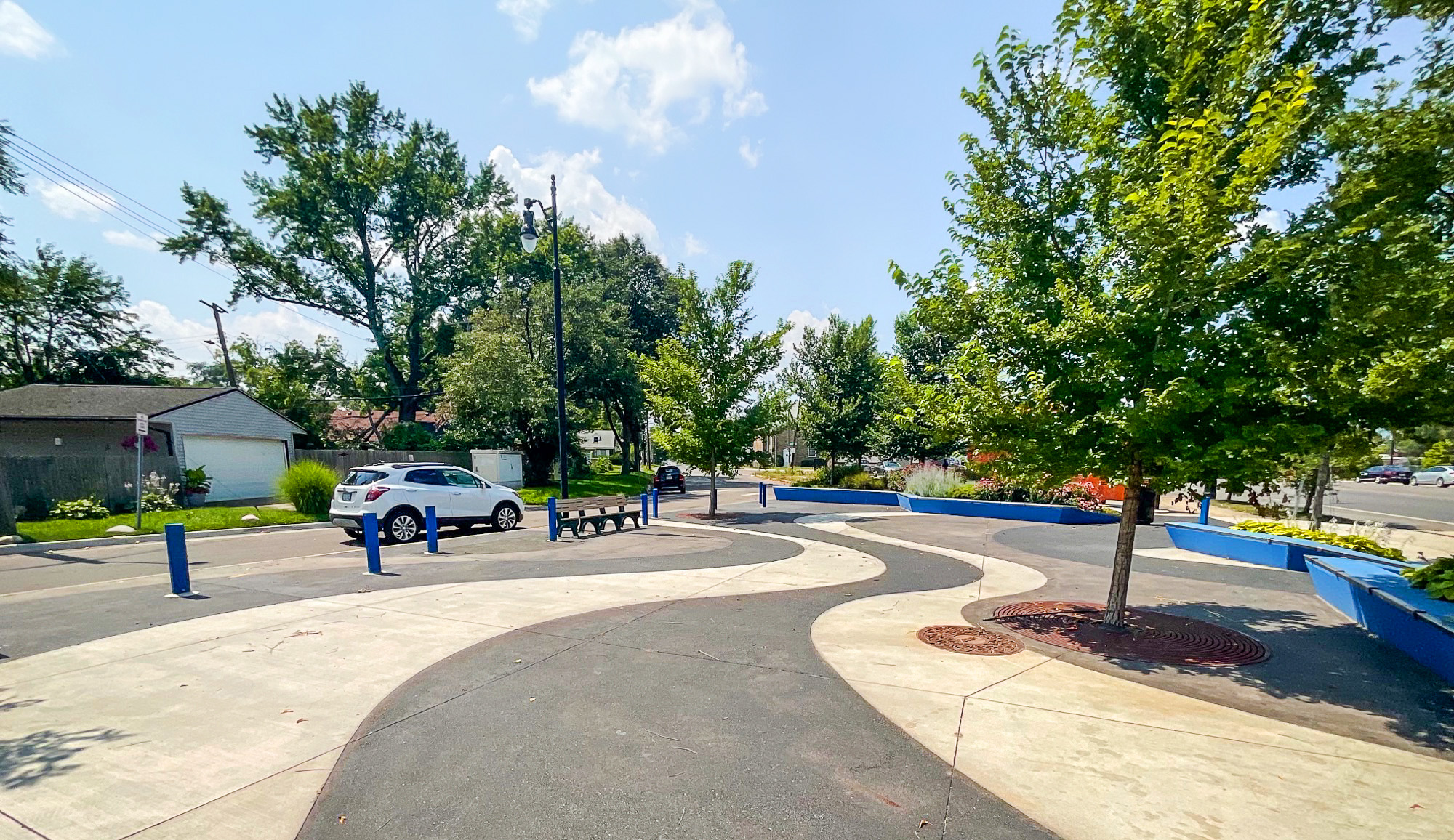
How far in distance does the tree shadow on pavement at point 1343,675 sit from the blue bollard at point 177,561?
11.0m

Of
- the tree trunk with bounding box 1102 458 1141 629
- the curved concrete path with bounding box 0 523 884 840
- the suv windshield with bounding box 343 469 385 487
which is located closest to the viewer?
the curved concrete path with bounding box 0 523 884 840

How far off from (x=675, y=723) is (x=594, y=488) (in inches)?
1136

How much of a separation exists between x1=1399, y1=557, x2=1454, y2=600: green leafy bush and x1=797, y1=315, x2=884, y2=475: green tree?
18.7 meters

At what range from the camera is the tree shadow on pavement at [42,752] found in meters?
3.63

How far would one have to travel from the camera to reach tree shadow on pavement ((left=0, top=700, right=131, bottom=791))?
3627mm

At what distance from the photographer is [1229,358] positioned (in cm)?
532

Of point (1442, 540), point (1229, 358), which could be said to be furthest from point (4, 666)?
point (1442, 540)

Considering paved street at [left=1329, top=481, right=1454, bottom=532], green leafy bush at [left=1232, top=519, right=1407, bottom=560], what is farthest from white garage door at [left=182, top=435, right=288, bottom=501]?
paved street at [left=1329, top=481, right=1454, bottom=532]

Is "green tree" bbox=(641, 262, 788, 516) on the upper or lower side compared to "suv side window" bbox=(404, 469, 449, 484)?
upper

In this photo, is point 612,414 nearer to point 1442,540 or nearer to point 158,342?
point 158,342

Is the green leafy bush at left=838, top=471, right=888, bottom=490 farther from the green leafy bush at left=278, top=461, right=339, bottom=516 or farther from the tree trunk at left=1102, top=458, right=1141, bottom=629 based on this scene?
the green leafy bush at left=278, top=461, right=339, bottom=516

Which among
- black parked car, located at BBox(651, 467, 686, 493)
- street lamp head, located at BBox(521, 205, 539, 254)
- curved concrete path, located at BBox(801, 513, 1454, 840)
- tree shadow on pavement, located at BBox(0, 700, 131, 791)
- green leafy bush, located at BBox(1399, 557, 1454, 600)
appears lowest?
black parked car, located at BBox(651, 467, 686, 493)

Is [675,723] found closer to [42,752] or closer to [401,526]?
[42,752]

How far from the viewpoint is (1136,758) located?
3844 mm
